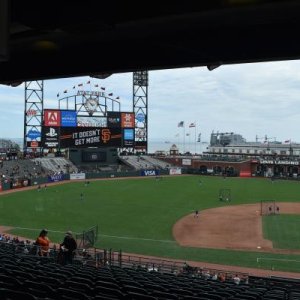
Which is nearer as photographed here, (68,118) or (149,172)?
(68,118)

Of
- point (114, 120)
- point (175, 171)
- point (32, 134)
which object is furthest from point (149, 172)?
point (32, 134)

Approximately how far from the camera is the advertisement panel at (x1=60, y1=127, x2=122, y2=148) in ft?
234

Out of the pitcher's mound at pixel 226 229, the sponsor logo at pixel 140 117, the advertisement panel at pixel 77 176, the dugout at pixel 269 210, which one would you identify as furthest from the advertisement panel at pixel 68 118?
the dugout at pixel 269 210

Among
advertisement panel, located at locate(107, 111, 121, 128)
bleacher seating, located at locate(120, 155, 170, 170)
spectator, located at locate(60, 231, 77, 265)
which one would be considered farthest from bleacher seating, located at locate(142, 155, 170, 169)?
spectator, located at locate(60, 231, 77, 265)

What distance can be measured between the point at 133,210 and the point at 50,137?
3253cm

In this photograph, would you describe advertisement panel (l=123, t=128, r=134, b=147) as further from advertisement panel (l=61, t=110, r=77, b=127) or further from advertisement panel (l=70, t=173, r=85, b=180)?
advertisement panel (l=70, t=173, r=85, b=180)

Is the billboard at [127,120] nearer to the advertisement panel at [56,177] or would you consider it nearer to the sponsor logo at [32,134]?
the advertisement panel at [56,177]

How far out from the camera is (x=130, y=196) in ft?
169

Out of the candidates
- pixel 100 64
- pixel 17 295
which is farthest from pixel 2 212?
pixel 17 295

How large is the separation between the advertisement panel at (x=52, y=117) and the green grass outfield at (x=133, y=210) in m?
11.1

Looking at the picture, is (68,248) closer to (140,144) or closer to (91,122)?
(91,122)

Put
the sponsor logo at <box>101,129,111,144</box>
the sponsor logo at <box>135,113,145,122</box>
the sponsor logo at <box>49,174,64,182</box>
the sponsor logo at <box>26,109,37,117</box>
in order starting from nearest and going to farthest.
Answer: the sponsor logo at <box>49,174,64,182</box> < the sponsor logo at <box>101,129,111,144</box> < the sponsor logo at <box>26,109,37,117</box> < the sponsor logo at <box>135,113,145,122</box>

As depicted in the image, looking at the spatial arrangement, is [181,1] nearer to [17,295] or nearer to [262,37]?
[262,37]

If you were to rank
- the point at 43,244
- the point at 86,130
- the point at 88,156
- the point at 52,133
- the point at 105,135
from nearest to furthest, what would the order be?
the point at 43,244, the point at 52,133, the point at 86,130, the point at 105,135, the point at 88,156
